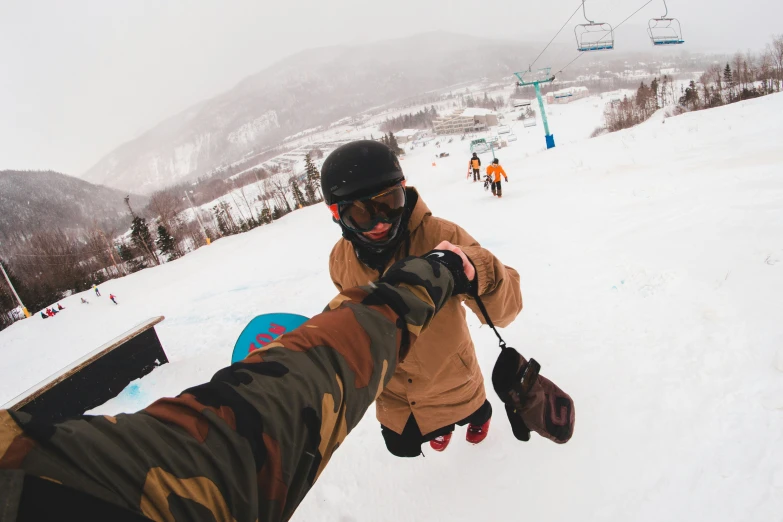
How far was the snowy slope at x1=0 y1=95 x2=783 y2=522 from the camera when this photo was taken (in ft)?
7.60

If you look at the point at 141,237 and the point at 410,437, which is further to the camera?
the point at 141,237

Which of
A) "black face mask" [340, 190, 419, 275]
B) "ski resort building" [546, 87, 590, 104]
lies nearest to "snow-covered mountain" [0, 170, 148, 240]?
"black face mask" [340, 190, 419, 275]

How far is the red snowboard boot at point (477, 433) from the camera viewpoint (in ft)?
9.73

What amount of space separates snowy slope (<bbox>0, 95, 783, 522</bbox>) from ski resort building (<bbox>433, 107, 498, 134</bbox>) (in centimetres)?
10176

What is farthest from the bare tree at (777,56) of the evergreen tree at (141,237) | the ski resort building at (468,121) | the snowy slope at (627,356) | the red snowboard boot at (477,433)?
Answer: the evergreen tree at (141,237)

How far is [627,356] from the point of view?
3383 millimetres

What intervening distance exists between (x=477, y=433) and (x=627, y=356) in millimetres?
1709

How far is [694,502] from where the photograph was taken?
82.6 inches

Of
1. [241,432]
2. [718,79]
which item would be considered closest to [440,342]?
[241,432]

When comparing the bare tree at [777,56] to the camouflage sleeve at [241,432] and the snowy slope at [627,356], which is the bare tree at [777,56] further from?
the camouflage sleeve at [241,432]

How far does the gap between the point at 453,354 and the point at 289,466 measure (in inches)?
67.8

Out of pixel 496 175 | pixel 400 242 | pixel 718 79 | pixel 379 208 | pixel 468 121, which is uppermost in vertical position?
pixel 468 121

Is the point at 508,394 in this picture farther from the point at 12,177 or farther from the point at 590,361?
the point at 12,177

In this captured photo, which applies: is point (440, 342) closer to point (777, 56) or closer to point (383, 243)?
point (383, 243)
